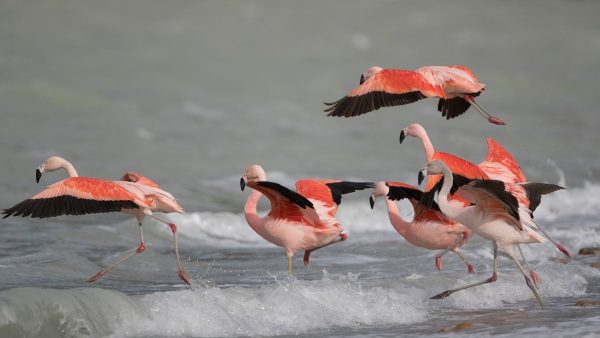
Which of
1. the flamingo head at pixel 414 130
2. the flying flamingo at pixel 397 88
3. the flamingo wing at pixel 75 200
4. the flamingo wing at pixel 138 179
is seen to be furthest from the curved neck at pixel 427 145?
the flamingo wing at pixel 75 200

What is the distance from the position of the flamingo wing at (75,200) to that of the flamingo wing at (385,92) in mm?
2097

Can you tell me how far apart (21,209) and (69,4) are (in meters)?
21.1

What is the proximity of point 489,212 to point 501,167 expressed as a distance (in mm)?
1205

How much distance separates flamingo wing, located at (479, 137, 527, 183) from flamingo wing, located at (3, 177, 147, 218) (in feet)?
10.2

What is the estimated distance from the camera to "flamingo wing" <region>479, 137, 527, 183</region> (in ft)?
31.8

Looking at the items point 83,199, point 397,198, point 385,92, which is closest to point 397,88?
point 385,92

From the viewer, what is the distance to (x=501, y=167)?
9859mm

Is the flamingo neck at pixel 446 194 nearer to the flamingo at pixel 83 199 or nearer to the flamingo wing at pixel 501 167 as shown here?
the flamingo wing at pixel 501 167

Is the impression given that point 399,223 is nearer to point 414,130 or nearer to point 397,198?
point 397,198

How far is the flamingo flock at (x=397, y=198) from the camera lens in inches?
341

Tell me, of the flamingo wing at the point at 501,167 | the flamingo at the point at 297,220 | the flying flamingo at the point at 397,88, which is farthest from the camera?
the flying flamingo at the point at 397,88

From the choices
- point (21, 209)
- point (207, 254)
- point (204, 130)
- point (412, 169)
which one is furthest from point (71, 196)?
point (204, 130)

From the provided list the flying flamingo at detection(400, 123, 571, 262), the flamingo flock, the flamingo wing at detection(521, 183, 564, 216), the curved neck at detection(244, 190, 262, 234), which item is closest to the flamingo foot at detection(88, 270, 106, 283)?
the flamingo flock

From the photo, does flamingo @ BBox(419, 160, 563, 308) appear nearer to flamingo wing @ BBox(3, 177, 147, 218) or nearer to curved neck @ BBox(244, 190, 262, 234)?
curved neck @ BBox(244, 190, 262, 234)
